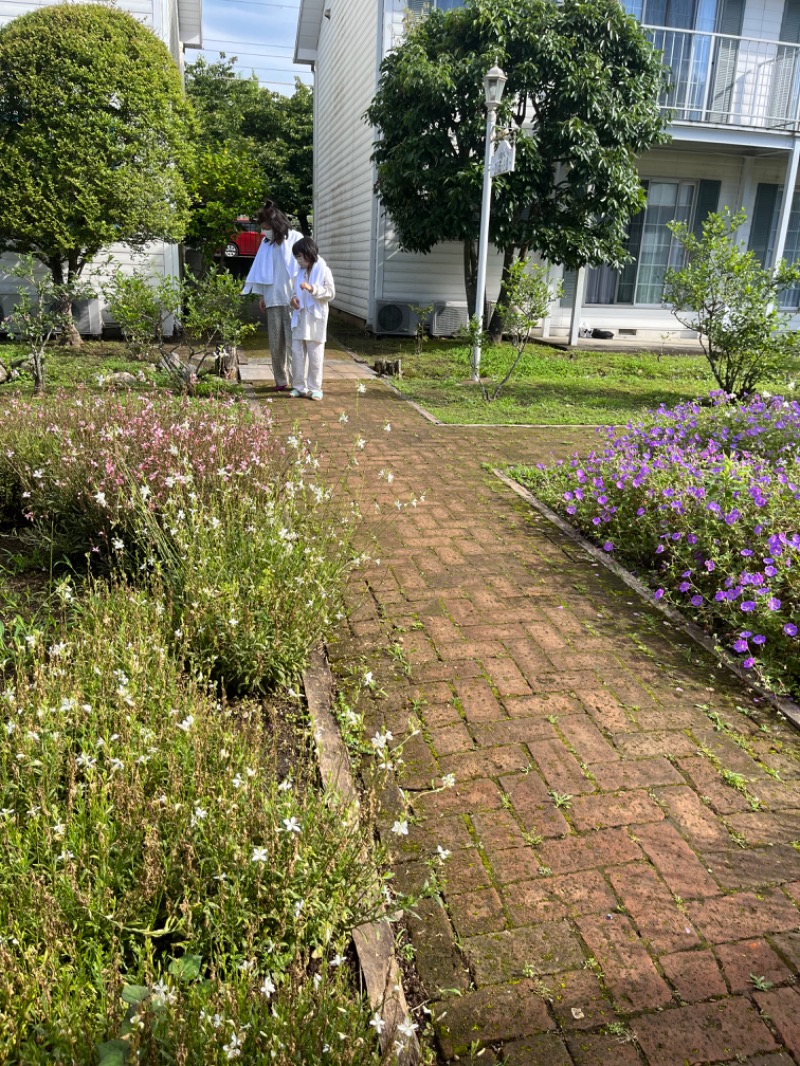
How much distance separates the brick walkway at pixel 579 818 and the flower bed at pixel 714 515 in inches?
10.3

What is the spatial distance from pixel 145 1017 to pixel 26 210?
34.8 ft

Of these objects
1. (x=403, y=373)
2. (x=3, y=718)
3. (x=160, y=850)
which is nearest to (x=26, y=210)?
(x=403, y=373)

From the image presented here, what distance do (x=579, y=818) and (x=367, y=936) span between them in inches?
34.4

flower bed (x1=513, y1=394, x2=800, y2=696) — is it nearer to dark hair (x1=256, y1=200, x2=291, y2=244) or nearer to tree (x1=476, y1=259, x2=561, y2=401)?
tree (x1=476, y1=259, x2=561, y2=401)

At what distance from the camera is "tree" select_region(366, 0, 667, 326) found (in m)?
11.6

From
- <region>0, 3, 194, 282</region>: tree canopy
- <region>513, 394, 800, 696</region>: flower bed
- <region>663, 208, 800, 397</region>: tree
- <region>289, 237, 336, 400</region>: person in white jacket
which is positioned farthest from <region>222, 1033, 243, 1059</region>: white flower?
<region>0, 3, 194, 282</region>: tree canopy

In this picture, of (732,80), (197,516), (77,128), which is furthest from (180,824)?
(732,80)

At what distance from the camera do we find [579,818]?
8.82ft

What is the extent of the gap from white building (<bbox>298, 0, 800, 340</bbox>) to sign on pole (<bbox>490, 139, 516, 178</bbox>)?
4402 millimetres

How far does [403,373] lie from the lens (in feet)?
37.0

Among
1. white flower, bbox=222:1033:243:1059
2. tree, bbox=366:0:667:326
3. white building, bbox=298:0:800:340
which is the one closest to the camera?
white flower, bbox=222:1033:243:1059

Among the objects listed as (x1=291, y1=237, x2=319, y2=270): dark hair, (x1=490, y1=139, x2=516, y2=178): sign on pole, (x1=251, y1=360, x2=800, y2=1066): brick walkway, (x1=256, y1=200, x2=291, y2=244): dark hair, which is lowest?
(x1=251, y1=360, x2=800, y2=1066): brick walkway

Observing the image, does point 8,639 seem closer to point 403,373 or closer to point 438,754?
point 438,754

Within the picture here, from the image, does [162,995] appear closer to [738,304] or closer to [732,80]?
[738,304]
